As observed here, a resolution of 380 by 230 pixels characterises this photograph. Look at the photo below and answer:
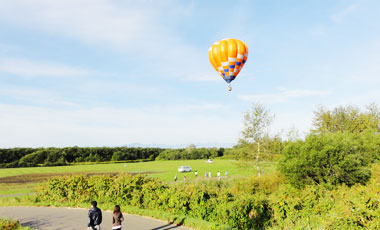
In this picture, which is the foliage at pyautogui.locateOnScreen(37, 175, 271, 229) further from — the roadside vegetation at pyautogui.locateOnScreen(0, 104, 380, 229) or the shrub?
the shrub

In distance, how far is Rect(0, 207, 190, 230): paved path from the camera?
10.9 metres

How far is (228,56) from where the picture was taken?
750 inches

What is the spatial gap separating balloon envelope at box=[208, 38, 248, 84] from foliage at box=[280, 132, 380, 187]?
7392 millimetres

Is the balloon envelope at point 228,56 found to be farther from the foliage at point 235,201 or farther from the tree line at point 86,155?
the tree line at point 86,155

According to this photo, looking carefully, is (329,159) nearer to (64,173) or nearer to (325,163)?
(325,163)

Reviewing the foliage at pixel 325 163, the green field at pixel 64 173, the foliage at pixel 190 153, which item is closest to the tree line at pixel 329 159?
the foliage at pixel 325 163

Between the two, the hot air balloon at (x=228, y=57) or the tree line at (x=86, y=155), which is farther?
the tree line at (x=86, y=155)

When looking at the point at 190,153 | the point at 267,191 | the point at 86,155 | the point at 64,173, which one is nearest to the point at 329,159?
the point at 267,191

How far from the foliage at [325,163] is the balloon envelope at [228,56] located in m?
7.39

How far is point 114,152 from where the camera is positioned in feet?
297

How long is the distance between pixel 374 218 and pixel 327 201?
207 cm

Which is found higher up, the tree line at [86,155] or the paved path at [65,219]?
the tree line at [86,155]

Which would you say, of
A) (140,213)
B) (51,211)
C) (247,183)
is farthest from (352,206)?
(51,211)

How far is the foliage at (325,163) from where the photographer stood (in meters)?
17.6
